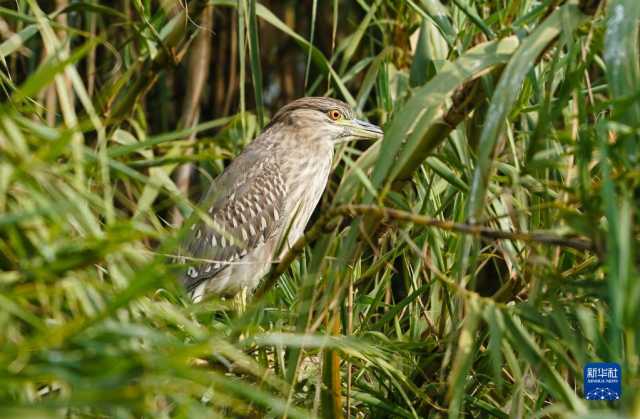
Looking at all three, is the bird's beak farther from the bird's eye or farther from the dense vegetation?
the dense vegetation

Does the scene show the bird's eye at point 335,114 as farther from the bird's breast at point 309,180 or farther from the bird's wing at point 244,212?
the bird's wing at point 244,212

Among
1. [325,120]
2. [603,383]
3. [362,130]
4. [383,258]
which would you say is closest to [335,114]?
[325,120]

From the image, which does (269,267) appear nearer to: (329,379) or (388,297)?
(388,297)

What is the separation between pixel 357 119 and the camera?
4348 millimetres

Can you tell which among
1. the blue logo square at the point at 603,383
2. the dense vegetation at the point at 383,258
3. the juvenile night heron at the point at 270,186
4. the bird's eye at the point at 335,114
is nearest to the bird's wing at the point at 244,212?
the juvenile night heron at the point at 270,186

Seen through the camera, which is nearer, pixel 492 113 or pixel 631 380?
pixel 631 380

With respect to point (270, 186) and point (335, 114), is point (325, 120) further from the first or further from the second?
point (270, 186)

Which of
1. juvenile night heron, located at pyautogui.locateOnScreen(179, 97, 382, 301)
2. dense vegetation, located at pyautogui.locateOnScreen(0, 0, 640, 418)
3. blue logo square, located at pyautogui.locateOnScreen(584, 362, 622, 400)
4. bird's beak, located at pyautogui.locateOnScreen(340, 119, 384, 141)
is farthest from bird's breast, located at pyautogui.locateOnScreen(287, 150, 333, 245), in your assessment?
blue logo square, located at pyautogui.locateOnScreen(584, 362, 622, 400)

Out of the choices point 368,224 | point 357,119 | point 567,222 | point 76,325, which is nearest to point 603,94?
point 357,119

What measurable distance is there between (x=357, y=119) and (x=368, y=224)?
2.04m

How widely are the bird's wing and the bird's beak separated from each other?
342 mm

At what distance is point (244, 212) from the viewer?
4445 millimetres

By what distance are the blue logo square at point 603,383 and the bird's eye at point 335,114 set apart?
2223 millimetres

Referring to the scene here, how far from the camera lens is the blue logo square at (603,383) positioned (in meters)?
2.28
